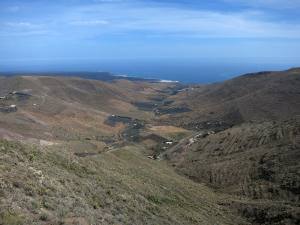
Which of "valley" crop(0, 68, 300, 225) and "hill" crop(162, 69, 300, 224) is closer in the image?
"valley" crop(0, 68, 300, 225)

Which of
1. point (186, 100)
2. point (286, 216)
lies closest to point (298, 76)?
point (186, 100)

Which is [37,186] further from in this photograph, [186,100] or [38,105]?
[186,100]

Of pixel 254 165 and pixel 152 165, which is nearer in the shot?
pixel 254 165

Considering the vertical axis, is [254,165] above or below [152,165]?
above

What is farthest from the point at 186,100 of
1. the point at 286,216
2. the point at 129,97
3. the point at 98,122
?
the point at 286,216

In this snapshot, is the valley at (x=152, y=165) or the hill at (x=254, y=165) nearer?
the valley at (x=152, y=165)

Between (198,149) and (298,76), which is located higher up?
(298,76)

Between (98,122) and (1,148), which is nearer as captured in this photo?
(1,148)

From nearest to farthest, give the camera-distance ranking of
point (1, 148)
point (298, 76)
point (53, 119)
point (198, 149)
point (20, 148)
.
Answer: point (1, 148) < point (20, 148) < point (198, 149) < point (53, 119) < point (298, 76)

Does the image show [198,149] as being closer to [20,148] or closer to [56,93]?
[20,148]

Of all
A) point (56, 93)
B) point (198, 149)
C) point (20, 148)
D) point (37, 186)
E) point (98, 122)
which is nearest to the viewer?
point (37, 186)
